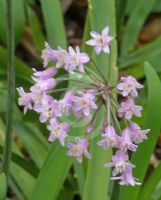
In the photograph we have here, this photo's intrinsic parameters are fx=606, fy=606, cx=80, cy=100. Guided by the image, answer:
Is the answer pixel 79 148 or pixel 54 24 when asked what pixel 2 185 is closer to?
pixel 79 148

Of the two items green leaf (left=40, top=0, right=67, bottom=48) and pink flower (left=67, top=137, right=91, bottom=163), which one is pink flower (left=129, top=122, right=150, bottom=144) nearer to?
pink flower (left=67, top=137, right=91, bottom=163)

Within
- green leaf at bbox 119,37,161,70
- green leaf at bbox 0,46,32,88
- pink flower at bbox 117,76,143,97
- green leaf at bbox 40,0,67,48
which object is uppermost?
green leaf at bbox 119,37,161,70

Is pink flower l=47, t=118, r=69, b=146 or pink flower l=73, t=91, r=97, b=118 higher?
pink flower l=73, t=91, r=97, b=118

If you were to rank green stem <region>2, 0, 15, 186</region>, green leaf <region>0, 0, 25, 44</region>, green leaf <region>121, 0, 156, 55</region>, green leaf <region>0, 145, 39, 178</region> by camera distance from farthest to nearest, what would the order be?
1. green leaf <region>121, 0, 156, 55</region>
2. green leaf <region>0, 0, 25, 44</region>
3. green leaf <region>0, 145, 39, 178</region>
4. green stem <region>2, 0, 15, 186</region>

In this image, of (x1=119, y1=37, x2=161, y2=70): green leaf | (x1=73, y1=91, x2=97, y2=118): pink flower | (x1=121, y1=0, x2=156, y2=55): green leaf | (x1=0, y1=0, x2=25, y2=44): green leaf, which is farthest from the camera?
(x1=121, y1=0, x2=156, y2=55): green leaf

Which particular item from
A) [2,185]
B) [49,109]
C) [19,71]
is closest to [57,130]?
[49,109]

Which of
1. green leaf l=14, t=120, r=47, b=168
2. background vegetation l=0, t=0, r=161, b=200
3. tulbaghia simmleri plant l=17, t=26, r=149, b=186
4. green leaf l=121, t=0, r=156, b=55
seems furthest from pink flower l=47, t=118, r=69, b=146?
green leaf l=121, t=0, r=156, b=55

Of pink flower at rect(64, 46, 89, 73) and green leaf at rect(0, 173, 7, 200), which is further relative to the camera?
green leaf at rect(0, 173, 7, 200)
